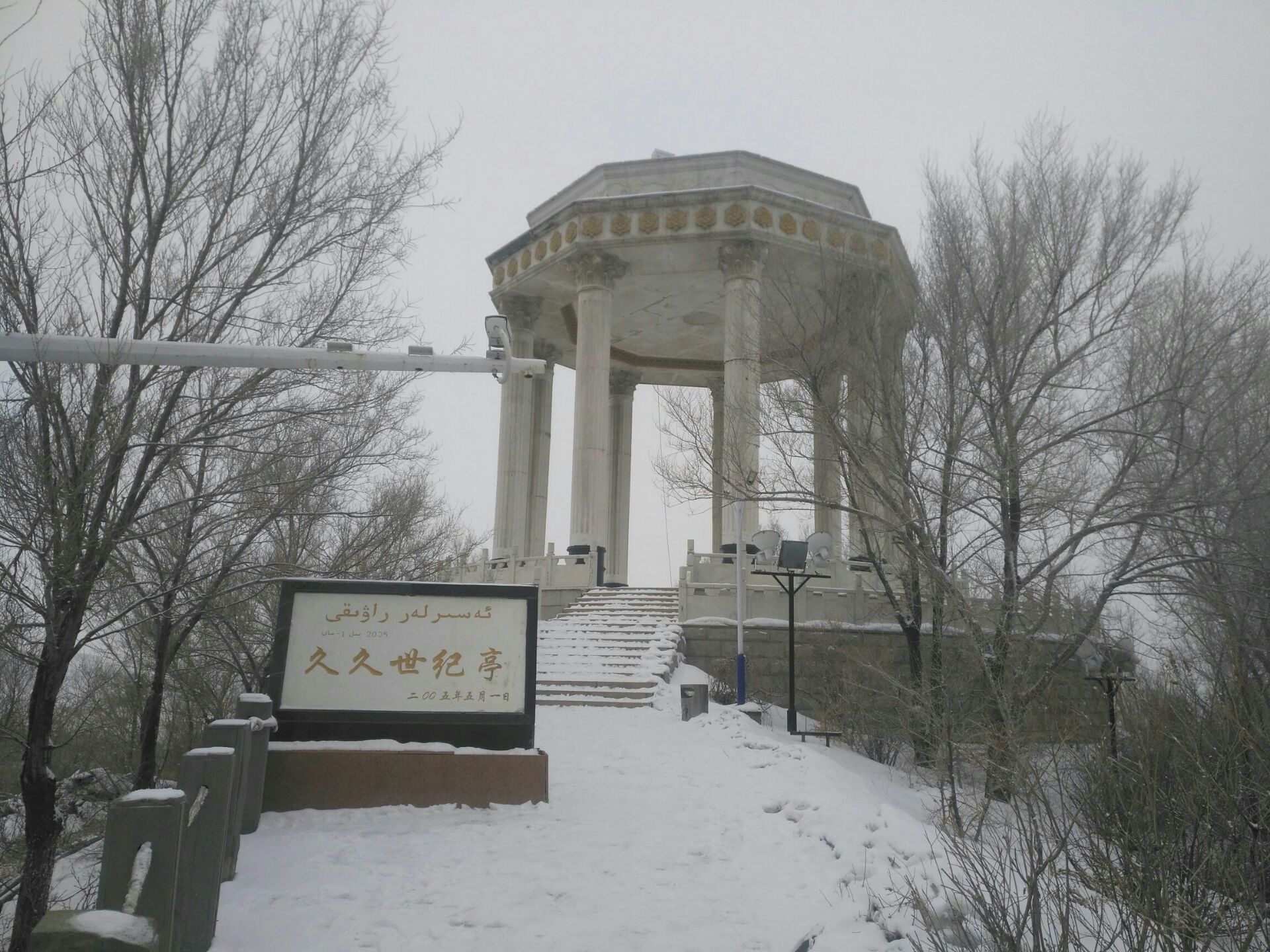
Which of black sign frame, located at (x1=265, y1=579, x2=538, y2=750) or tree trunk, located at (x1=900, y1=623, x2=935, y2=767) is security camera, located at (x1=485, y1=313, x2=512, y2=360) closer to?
black sign frame, located at (x1=265, y1=579, x2=538, y2=750)

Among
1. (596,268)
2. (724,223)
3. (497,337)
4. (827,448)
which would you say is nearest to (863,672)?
(827,448)

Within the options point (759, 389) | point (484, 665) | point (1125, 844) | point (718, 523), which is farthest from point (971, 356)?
point (718, 523)

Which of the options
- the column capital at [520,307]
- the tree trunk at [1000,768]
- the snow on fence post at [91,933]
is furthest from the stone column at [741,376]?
the snow on fence post at [91,933]

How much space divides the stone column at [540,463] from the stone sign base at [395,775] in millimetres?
22914

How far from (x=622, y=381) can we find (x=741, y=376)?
12.1m

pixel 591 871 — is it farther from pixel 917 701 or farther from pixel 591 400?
pixel 591 400

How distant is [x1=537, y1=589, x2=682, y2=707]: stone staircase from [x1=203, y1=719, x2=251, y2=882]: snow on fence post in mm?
9650

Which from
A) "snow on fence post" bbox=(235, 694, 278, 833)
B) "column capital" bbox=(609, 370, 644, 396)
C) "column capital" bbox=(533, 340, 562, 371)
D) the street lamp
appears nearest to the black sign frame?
"snow on fence post" bbox=(235, 694, 278, 833)

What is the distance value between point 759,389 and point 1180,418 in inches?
281

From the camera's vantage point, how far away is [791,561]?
54.8 feet

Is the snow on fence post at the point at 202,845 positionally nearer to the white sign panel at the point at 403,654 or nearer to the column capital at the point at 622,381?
the white sign panel at the point at 403,654

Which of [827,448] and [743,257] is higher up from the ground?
[743,257]

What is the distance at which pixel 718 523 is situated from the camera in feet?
113

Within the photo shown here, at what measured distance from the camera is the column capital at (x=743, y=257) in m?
24.9
